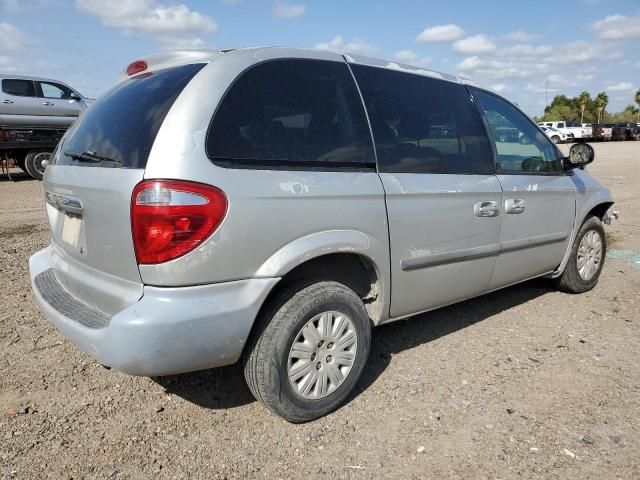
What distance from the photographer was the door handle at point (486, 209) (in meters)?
3.32

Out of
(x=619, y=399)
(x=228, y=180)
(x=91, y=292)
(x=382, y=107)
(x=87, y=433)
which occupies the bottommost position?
(x=619, y=399)

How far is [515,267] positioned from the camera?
381cm

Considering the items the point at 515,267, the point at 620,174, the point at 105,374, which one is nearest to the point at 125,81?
the point at 105,374

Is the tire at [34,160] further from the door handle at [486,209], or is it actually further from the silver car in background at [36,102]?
the door handle at [486,209]

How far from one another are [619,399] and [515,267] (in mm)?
1165

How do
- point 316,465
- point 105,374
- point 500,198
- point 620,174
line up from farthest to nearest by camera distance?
point 620,174, point 500,198, point 105,374, point 316,465

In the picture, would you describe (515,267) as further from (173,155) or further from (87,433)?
(87,433)

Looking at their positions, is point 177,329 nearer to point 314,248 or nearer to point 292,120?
point 314,248

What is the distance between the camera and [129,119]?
248cm

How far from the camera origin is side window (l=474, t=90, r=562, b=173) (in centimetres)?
369

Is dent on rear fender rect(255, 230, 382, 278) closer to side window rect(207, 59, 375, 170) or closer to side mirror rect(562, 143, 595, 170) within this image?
side window rect(207, 59, 375, 170)

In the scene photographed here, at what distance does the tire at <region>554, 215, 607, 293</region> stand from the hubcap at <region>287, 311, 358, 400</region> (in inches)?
104

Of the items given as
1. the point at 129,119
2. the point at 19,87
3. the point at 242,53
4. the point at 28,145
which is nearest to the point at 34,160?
the point at 28,145

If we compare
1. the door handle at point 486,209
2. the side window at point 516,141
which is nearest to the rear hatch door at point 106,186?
the door handle at point 486,209
